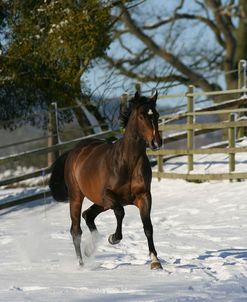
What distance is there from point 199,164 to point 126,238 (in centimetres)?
676

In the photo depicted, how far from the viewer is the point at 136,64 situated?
98.0ft

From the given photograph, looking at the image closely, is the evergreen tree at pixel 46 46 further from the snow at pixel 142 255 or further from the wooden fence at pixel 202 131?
the snow at pixel 142 255

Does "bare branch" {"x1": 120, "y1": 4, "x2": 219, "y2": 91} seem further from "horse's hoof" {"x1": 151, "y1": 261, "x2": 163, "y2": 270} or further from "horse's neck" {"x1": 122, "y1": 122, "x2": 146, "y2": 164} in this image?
"horse's hoof" {"x1": 151, "y1": 261, "x2": 163, "y2": 270}

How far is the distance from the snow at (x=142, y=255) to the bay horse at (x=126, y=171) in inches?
14.8

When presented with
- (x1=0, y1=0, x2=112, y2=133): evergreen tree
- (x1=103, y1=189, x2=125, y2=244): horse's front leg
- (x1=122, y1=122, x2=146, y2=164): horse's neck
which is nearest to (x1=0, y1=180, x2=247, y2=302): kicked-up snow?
(x1=103, y1=189, x2=125, y2=244): horse's front leg

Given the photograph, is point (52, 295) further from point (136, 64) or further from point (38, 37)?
point (136, 64)

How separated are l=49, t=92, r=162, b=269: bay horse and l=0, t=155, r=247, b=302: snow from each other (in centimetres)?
38

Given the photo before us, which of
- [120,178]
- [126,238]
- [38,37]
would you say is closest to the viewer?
[120,178]

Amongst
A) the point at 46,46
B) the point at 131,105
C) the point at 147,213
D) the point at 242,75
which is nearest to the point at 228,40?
the point at 242,75

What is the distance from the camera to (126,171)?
746 cm

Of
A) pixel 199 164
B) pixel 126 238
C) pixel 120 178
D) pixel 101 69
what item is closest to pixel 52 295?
pixel 120 178

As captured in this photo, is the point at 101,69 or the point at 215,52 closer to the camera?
the point at 101,69

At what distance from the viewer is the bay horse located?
7.23m

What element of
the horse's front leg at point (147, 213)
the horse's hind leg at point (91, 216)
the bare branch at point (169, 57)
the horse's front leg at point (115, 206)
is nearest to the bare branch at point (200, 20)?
the bare branch at point (169, 57)
